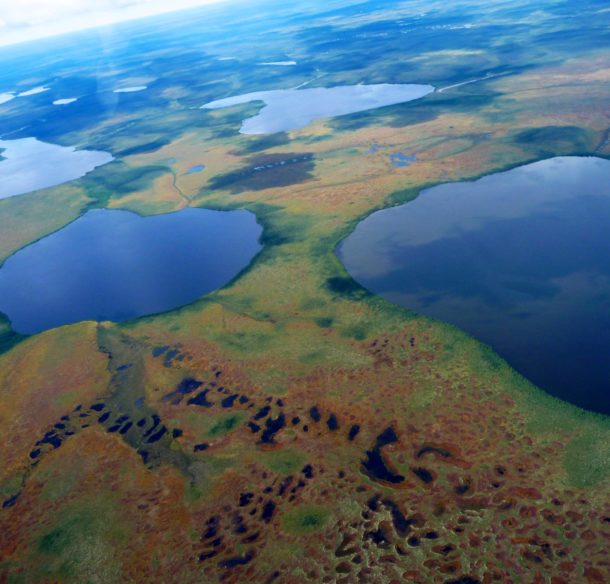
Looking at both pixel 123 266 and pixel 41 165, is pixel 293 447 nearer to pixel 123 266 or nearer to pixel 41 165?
pixel 123 266

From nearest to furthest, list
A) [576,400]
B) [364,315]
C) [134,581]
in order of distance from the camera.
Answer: [134,581] < [576,400] < [364,315]

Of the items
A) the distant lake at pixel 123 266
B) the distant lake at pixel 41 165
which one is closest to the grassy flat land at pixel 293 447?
the distant lake at pixel 123 266

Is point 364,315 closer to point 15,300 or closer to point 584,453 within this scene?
point 584,453

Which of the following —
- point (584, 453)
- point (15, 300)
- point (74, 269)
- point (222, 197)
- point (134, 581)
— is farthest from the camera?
point (222, 197)

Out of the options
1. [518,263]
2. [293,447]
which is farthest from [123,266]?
[518,263]

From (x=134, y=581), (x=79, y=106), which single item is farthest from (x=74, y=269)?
(x=79, y=106)

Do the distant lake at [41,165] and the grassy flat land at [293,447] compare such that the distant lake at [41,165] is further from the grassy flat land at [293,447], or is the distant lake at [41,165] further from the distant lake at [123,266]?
the grassy flat land at [293,447]

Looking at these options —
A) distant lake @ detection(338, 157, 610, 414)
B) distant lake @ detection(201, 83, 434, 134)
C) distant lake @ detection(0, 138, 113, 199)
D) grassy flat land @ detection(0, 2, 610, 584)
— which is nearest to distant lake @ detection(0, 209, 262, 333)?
grassy flat land @ detection(0, 2, 610, 584)
